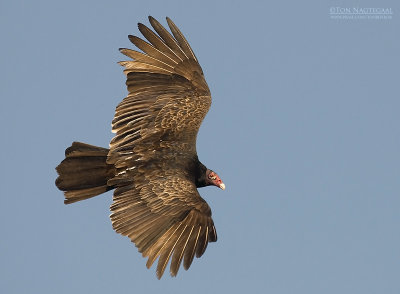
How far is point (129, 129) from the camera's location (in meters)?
11.8

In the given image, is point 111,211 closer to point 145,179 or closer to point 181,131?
point 145,179

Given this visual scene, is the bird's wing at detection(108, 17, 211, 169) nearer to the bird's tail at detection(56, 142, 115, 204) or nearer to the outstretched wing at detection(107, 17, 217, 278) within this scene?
the outstretched wing at detection(107, 17, 217, 278)

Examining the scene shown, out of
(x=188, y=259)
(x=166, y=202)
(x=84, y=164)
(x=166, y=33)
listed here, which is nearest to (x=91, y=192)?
(x=84, y=164)

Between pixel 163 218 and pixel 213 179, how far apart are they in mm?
1867

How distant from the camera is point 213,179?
12398mm

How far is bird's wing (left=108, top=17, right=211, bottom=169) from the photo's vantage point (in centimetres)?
1174

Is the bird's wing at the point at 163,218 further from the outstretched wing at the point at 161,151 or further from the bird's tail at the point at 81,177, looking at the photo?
the bird's tail at the point at 81,177

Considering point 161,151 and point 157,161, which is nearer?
point 157,161

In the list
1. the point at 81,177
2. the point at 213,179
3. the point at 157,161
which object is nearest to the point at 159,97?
the point at 157,161

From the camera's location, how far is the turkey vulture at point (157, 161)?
10602mm

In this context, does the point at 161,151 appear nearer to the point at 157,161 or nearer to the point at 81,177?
the point at 157,161

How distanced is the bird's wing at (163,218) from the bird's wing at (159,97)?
543mm

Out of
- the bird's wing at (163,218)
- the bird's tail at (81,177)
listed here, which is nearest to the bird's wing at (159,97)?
the bird's tail at (81,177)

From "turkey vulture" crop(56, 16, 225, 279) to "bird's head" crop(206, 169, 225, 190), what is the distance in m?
0.02
